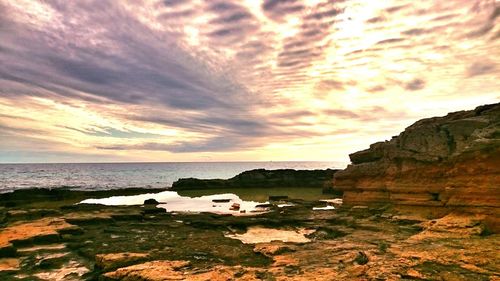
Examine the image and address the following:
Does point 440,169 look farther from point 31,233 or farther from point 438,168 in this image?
point 31,233

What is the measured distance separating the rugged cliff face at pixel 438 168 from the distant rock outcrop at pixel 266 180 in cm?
3056

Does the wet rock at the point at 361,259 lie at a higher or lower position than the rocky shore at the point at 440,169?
lower

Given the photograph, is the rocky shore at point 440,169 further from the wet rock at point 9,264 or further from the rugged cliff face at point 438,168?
the wet rock at point 9,264

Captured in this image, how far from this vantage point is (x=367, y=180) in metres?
26.6

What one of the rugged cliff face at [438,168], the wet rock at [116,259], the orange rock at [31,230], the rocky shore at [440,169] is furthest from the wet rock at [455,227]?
the orange rock at [31,230]

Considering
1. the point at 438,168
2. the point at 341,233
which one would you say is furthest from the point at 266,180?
the point at 341,233

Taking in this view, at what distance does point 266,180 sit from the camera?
60.5 metres

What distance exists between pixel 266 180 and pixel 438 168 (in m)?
41.7

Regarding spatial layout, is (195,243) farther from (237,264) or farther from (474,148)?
(474,148)

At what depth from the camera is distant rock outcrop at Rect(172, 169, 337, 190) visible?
58125 mm

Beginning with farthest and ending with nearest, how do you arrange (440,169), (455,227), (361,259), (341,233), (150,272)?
(440,169) → (341,233) → (455,227) → (361,259) → (150,272)

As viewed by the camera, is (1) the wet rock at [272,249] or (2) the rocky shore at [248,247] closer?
(2) the rocky shore at [248,247]

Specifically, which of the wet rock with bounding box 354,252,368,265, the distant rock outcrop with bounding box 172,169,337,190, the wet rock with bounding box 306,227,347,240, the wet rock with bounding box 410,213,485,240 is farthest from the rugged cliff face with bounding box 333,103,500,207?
the distant rock outcrop with bounding box 172,169,337,190

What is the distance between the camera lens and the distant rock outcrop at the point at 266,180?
58.1 m
